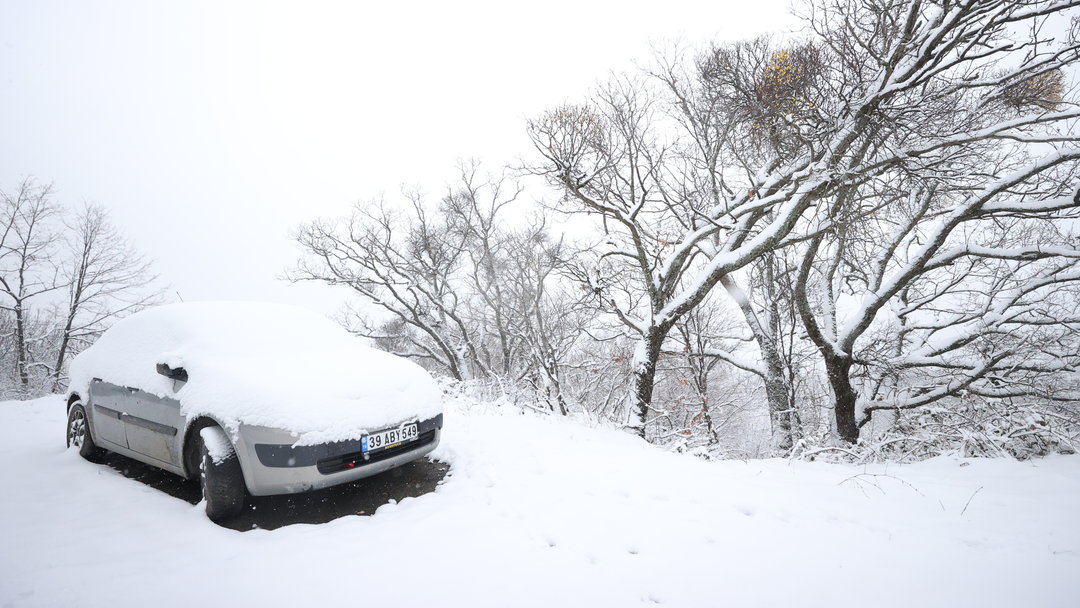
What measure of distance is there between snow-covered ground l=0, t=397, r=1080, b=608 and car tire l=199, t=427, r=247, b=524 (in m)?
0.15

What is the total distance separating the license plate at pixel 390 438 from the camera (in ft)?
10.7

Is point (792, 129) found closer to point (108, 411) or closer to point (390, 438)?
point (390, 438)

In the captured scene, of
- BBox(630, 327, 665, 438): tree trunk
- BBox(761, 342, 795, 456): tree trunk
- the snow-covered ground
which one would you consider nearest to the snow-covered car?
the snow-covered ground

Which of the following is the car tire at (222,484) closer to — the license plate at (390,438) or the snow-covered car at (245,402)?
the snow-covered car at (245,402)

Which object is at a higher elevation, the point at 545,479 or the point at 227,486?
the point at 227,486

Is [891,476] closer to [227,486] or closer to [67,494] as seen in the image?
[227,486]

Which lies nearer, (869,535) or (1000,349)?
(869,535)

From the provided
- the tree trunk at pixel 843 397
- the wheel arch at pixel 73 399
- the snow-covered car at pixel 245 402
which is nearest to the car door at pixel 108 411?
the snow-covered car at pixel 245 402

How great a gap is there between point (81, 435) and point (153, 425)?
191 cm

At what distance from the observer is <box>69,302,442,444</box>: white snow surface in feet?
10.0

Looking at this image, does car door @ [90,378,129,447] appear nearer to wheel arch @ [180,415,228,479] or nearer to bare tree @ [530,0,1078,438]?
wheel arch @ [180,415,228,479]

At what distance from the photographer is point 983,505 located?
3133mm

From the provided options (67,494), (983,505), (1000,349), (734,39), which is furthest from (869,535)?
(734,39)

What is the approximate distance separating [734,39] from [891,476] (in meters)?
8.74
